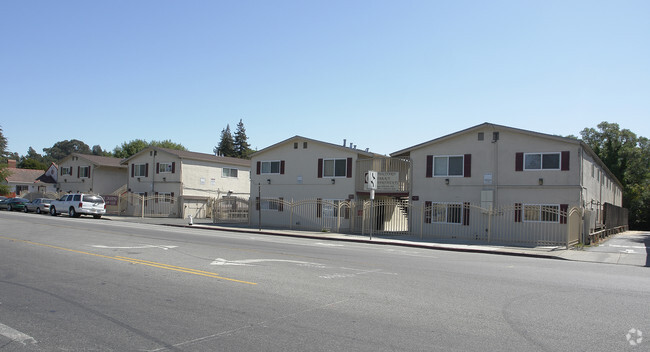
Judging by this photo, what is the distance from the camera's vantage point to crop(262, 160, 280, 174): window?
33.7 metres

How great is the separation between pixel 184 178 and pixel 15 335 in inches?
1439

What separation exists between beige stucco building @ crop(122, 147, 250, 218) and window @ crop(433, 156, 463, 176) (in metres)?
19.9

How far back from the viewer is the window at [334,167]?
30.1m

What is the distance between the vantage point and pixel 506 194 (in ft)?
78.8

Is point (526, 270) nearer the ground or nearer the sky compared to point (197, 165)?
nearer the ground

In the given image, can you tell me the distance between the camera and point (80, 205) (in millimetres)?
34094

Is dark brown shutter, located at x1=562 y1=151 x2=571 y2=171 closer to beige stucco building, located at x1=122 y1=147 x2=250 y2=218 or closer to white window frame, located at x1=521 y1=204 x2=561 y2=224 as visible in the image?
white window frame, located at x1=521 y1=204 x2=561 y2=224

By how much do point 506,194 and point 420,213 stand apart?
4599 mm

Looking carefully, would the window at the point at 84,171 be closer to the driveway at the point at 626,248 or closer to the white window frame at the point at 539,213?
the white window frame at the point at 539,213

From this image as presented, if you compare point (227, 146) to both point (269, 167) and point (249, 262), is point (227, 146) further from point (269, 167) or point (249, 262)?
point (249, 262)

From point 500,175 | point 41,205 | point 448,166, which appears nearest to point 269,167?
point 448,166

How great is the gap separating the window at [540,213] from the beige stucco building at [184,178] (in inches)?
972

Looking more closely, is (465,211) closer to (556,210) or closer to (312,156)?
(556,210)

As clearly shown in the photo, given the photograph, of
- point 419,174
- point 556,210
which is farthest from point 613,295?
point 419,174
